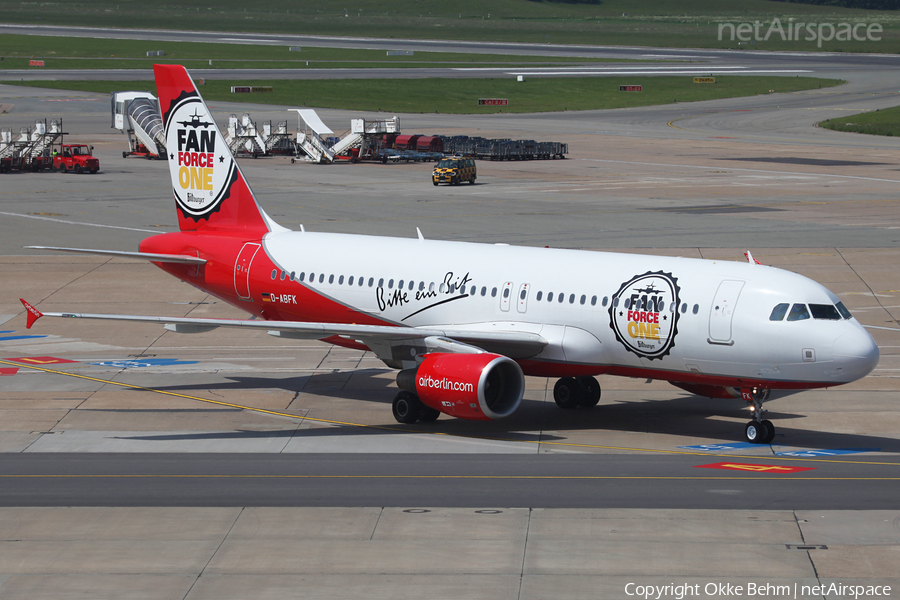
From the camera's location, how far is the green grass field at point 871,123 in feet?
391

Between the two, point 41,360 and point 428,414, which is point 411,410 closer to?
point 428,414

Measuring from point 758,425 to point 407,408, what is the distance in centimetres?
904

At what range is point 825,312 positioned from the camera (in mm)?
26484

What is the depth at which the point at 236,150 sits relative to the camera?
10806 cm

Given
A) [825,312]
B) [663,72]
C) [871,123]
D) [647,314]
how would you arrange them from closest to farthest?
[825,312] → [647,314] → [871,123] → [663,72]

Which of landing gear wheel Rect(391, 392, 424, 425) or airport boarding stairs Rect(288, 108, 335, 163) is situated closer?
landing gear wheel Rect(391, 392, 424, 425)

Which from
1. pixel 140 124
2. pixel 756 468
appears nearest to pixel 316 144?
pixel 140 124

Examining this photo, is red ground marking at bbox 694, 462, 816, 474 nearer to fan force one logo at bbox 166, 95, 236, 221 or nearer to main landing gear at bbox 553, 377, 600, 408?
main landing gear at bbox 553, 377, 600, 408

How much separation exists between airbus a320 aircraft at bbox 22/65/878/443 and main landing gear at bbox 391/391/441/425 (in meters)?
0.03

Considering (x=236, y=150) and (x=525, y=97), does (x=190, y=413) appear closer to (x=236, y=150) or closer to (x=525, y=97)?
(x=236, y=150)

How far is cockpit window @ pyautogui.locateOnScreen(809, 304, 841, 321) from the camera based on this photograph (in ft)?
86.6

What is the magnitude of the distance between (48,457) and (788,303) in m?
18.0

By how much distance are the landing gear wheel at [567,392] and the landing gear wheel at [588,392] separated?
0.12m

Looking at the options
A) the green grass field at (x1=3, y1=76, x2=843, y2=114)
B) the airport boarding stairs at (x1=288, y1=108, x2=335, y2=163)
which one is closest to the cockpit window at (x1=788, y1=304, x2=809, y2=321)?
the airport boarding stairs at (x1=288, y1=108, x2=335, y2=163)
